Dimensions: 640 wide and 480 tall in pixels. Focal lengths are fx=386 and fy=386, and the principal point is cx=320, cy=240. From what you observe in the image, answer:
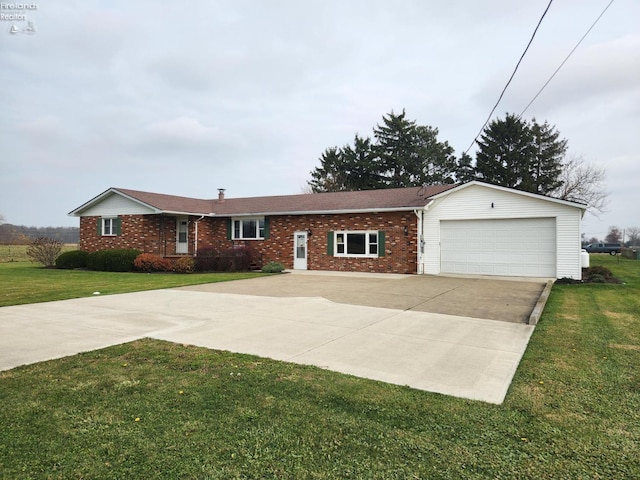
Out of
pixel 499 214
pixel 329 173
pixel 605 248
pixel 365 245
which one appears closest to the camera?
pixel 499 214

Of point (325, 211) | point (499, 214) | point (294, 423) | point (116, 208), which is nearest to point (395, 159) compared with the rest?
point (325, 211)

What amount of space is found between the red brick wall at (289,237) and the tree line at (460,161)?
2103 cm

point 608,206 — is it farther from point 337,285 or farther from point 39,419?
point 39,419

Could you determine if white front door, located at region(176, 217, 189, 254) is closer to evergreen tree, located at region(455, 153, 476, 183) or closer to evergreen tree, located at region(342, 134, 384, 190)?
evergreen tree, located at region(342, 134, 384, 190)

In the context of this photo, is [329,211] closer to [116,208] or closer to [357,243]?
[357,243]

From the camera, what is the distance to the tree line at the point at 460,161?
36.8 meters

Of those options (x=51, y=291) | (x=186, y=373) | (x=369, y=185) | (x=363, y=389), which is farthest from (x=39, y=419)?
(x=369, y=185)

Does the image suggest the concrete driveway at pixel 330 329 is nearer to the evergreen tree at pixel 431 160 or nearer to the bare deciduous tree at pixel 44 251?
the bare deciduous tree at pixel 44 251

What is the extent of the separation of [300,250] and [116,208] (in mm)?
11048

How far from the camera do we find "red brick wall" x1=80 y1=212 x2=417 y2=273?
1750 cm

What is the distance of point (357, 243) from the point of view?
61.2ft

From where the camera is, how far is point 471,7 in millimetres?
8672

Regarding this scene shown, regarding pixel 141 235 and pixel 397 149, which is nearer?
pixel 141 235

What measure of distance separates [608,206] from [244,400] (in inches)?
1603
